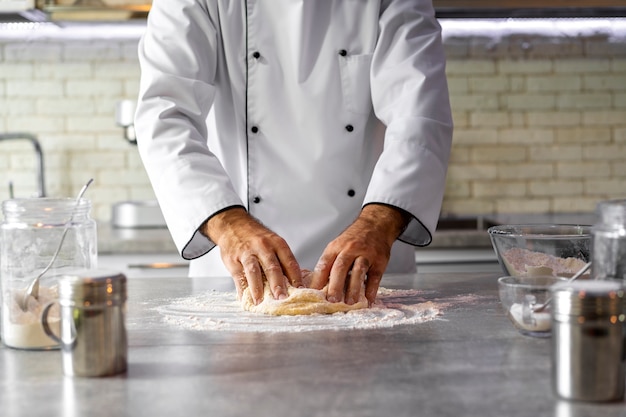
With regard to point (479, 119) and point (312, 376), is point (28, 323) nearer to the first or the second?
point (312, 376)

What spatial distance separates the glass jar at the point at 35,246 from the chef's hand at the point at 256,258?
310mm

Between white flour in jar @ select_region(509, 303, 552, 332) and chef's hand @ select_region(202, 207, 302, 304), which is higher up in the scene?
chef's hand @ select_region(202, 207, 302, 304)

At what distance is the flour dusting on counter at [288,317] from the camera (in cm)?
130

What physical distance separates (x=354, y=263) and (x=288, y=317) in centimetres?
17

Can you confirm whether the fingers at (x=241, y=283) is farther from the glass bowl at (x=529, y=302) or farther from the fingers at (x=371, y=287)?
the glass bowl at (x=529, y=302)

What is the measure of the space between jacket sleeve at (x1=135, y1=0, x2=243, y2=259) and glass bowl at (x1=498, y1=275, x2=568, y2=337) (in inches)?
24.7

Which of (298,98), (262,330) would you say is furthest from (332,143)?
(262,330)

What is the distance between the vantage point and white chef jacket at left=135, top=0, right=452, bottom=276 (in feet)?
6.24

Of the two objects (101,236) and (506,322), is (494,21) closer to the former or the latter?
(101,236)

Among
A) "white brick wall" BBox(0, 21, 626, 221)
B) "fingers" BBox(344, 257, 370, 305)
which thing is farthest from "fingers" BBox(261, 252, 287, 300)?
"white brick wall" BBox(0, 21, 626, 221)

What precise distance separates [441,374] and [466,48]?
2.74 m

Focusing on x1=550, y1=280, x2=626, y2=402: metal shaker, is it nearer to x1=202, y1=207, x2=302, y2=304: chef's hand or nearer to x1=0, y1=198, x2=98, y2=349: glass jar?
x1=202, y1=207, x2=302, y2=304: chef's hand

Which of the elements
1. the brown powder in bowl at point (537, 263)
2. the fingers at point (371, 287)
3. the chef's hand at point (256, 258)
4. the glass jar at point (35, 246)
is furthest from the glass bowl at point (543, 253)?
the glass jar at point (35, 246)

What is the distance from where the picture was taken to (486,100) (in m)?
3.55
